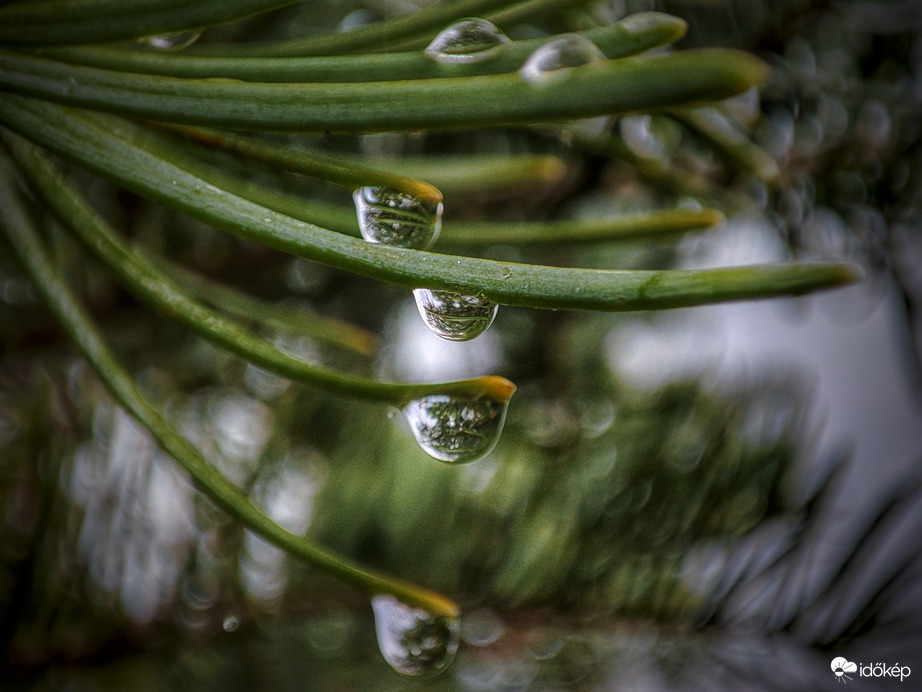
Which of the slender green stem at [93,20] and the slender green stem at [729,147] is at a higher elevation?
the slender green stem at [93,20]

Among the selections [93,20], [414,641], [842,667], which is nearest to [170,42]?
[93,20]

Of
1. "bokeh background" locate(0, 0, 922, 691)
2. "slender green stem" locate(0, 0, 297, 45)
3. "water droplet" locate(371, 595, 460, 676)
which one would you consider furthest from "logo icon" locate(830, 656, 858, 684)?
"slender green stem" locate(0, 0, 297, 45)

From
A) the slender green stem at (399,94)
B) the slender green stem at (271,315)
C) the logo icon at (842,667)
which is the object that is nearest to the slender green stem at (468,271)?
the slender green stem at (399,94)

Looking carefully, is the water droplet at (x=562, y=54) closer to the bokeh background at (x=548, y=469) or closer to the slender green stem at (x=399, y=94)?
the slender green stem at (x=399, y=94)

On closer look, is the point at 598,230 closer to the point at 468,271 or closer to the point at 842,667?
the point at 468,271

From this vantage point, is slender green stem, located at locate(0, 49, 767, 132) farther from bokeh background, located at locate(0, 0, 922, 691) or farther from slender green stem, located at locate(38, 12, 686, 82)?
bokeh background, located at locate(0, 0, 922, 691)

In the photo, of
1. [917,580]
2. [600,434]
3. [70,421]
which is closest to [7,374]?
[70,421]

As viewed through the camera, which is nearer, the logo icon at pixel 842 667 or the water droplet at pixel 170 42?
the water droplet at pixel 170 42
